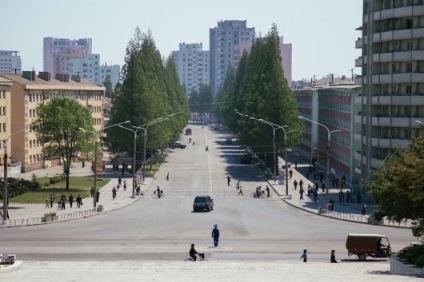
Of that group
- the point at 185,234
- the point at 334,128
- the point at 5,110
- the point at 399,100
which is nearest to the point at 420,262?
the point at 185,234

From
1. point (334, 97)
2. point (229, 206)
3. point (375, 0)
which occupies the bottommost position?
point (229, 206)

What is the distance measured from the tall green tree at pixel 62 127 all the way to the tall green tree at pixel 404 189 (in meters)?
62.1

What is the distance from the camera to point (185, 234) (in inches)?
2970

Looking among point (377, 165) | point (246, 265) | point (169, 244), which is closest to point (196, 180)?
point (377, 165)

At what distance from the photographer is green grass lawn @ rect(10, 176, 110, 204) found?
106m

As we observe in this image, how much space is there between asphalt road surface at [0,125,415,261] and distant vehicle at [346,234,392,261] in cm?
99

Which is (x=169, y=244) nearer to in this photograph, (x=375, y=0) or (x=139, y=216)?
(x=139, y=216)

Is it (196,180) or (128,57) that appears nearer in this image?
(196,180)

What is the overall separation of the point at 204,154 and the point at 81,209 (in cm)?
9230

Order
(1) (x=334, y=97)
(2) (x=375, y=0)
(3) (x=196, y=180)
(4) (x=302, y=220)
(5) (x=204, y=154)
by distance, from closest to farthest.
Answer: (4) (x=302, y=220) < (2) (x=375, y=0) < (3) (x=196, y=180) < (1) (x=334, y=97) < (5) (x=204, y=154)

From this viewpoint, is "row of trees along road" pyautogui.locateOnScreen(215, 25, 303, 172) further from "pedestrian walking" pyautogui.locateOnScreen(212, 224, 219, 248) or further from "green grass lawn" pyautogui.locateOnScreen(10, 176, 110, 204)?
"pedestrian walking" pyautogui.locateOnScreen(212, 224, 219, 248)

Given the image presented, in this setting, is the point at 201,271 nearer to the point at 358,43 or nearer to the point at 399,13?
the point at 399,13

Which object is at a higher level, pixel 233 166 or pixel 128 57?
pixel 128 57

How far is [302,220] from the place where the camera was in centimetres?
8681
